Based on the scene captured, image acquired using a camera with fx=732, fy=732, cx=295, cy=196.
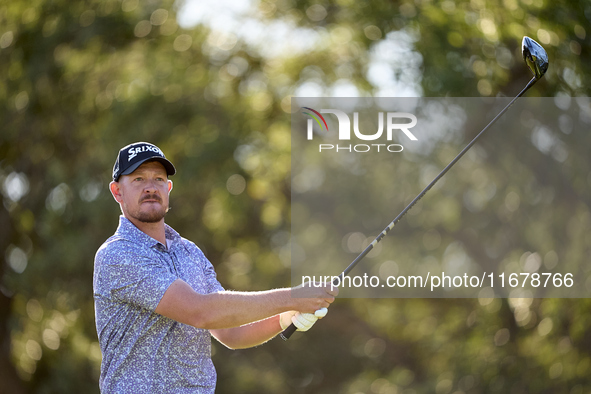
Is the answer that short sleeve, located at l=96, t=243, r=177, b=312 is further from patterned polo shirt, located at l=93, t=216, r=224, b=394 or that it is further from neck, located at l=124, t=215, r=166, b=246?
neck, located at l=124, t=215, r=166, b=246

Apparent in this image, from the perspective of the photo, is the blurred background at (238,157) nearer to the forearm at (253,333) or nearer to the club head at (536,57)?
the club head at (536,57)

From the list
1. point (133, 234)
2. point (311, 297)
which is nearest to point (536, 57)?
point (311, 297)

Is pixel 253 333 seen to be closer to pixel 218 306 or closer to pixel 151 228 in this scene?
pixel 218 306

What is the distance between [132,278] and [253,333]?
0.78m

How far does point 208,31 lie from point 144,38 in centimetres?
96

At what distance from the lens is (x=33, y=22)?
1050 centimetres

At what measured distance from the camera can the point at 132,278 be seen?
2.72m

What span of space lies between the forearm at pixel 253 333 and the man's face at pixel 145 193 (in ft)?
2.28

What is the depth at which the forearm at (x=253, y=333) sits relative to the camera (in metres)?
3.29

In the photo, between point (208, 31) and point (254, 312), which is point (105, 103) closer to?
point (208, 31)

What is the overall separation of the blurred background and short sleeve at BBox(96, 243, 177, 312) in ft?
20.2

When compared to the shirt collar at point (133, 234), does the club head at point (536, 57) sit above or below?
below

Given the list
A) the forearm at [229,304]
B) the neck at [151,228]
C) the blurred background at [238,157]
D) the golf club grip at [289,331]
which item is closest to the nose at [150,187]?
the neck at [151,228]

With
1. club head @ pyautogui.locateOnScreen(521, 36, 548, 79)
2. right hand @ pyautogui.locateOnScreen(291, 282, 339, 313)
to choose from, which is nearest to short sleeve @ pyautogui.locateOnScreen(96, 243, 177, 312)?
right hand @ pyautogui.locateOnScreen(291, 282, 339, 313)
